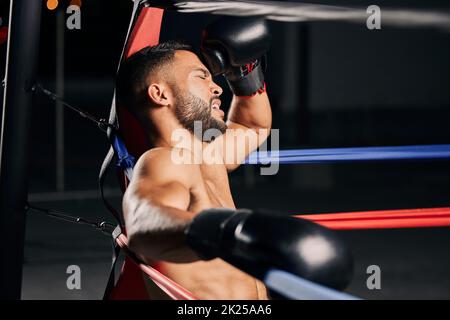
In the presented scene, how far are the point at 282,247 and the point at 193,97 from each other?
69 cm

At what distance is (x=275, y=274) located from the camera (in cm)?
101

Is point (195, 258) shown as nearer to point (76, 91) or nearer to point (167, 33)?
point (167, 33)

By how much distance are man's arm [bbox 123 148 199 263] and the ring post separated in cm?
42

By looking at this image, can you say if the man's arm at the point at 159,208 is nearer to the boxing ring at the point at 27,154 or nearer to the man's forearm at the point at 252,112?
the boxing ring at the point at 27,154

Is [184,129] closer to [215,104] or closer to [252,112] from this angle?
[215,104]

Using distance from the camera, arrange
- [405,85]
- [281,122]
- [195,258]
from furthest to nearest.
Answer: [281,122], [405,85], [195,258]

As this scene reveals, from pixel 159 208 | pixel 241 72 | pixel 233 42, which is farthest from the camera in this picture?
pixel 241 72

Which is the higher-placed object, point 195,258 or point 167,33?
point 167,33

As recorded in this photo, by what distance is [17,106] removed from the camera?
5.96ft

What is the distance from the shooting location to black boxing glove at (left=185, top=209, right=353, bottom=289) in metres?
1.01

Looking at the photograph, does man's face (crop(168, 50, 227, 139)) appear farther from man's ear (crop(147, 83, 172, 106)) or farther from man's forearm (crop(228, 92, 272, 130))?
man's forearm (crop(228, 92, 272, 130))

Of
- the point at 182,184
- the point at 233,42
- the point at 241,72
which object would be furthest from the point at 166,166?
the point at 241,72
